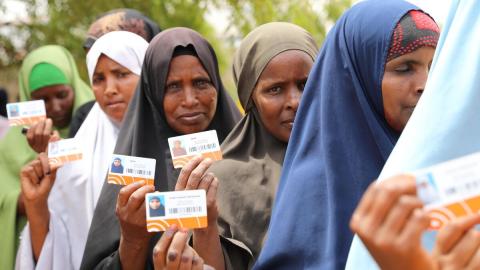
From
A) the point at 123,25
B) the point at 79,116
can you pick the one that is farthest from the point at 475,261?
the point at 79,116

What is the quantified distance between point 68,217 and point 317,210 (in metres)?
2.23

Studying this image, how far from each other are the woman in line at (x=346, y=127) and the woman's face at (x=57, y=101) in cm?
300

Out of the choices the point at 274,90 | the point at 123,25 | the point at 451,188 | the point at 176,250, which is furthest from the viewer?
the point at 123,25

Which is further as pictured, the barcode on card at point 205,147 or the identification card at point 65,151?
the identification card at point 65,151

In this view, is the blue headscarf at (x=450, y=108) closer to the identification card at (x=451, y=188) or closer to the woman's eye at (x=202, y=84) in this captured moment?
the identification card at (x=451, y=188)

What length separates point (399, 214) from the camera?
5.25 ft

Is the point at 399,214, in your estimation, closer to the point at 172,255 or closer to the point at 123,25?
the point at 172,255

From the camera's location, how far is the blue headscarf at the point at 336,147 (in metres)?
2.69

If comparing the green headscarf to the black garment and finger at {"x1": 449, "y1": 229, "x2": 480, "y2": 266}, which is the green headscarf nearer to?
the black garment

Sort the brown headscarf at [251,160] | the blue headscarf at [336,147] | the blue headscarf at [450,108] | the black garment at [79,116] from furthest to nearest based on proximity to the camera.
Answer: the black garment at [79,116], the brown headscarf at [251,160], the blue headscarf at [336,147], the blue headscarf at [450,108]

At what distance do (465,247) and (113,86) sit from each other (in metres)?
3.31

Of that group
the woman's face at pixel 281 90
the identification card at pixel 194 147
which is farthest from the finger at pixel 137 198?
the woman's face at pixel 281 90

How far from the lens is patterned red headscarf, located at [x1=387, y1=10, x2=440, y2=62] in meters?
2.82

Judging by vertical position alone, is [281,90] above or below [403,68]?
above
